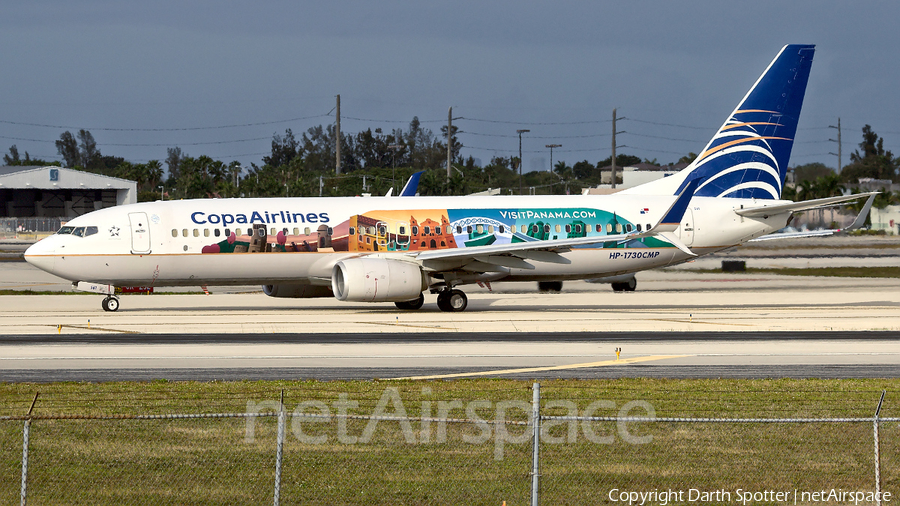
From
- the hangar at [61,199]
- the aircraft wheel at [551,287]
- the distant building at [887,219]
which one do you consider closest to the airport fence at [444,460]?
the aircraft wheel at [551,287]

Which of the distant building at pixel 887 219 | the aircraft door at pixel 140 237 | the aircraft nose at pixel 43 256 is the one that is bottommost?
the aircraft nose at pixel 43 256

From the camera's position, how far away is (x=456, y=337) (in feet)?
89.5

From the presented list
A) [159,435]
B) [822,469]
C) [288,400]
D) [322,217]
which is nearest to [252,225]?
[322,217]

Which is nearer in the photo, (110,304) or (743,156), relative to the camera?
(110,304)

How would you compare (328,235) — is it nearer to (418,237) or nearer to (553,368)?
(418,237)

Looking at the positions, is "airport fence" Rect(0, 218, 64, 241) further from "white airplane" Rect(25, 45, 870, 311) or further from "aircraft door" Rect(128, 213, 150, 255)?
"aircraft door" Rect(128, 213, 150, 255)

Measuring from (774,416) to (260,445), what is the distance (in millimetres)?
8128

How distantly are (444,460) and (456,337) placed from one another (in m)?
14.6

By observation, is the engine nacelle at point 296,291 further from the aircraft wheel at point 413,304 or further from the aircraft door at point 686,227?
the aircraft door at point 686,227

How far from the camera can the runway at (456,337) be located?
2138 centimetres

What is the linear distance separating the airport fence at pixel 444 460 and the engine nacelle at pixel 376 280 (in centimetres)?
1681

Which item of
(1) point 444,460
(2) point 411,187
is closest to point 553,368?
(1) point 444,460

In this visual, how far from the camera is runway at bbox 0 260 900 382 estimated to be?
21.4 metres

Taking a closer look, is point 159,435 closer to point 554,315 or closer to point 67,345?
point 67,345
